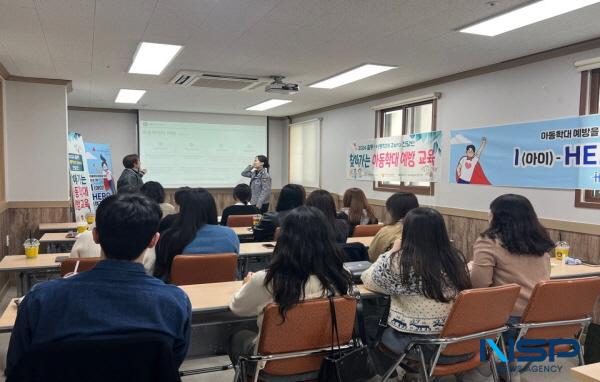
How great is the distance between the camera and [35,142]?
5.50 m

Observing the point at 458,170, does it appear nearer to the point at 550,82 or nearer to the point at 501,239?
the point at 550,82

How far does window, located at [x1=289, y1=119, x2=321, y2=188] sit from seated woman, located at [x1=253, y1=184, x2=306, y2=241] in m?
4.28

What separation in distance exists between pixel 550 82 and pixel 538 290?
271 cm

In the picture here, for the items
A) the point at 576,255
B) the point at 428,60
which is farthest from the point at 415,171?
the point at 576,255

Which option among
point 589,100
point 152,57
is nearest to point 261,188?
point 152,57

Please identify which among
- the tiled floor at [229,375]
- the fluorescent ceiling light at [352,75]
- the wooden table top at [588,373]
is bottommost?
the tiled floor at [229,375]

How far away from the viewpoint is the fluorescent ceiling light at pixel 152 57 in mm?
4073

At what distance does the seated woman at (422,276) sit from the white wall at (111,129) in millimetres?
7614

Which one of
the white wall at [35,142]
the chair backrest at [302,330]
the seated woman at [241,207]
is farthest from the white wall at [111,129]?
the chair backrest at [302,330]

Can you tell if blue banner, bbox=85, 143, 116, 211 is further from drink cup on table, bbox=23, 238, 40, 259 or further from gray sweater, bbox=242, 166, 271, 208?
drink cup on table, bbox=23, 238, 40, 259

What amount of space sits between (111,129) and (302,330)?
310 inches

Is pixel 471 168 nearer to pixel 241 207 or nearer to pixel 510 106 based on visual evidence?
pixel 510 106

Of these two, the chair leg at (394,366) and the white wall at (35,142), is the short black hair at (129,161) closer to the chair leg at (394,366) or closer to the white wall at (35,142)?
the white wall at (35,142)

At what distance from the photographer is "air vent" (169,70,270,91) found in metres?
5.21
